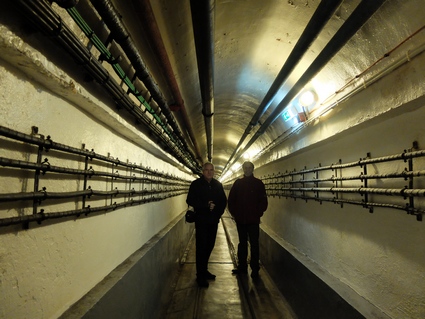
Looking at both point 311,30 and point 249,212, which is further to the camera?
point 249,212

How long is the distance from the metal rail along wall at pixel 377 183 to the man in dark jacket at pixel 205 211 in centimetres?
147

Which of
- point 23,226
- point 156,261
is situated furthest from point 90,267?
point 156,261

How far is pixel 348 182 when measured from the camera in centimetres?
283

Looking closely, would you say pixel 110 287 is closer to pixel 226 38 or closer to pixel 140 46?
pixel 140 46

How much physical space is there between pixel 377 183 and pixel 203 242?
2.81 meters

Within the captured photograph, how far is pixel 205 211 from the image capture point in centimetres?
446

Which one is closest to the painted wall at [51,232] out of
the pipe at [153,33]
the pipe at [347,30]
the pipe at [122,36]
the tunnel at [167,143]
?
the tunnel at [167,143]

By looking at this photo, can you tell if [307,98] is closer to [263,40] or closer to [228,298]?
[263,40]

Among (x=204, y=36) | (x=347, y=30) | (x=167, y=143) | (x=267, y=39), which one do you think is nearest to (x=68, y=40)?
(x=204, y=36)

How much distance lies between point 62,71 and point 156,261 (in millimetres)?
2708

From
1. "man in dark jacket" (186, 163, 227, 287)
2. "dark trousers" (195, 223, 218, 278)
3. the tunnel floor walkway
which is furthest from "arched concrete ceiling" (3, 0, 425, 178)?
the tunnel floor walkway

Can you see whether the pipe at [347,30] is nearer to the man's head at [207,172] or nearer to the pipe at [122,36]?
the pipe at [122,36]

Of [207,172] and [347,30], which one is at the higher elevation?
[347,30]

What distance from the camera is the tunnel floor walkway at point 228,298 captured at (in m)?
3.70
